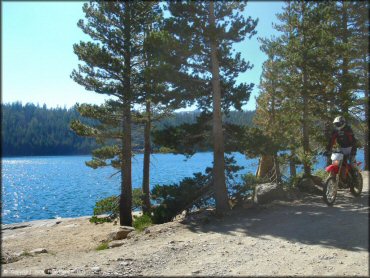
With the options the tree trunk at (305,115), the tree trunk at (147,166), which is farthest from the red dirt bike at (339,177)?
the tree trunk at (147,166)

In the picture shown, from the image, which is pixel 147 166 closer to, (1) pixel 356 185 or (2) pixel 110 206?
(2) pixel 110 206

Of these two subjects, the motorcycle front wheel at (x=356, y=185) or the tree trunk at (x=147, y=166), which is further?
the tree trunk at (x=147, y=166)

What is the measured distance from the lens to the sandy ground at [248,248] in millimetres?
6383

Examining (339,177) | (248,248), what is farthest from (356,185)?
(248,248)

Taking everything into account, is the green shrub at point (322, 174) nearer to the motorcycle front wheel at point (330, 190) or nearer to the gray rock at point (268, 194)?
the gray rock at point (268, 194)

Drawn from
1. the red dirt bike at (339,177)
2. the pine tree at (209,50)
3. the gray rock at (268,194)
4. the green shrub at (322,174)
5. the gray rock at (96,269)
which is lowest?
the gray rock at (96,269)

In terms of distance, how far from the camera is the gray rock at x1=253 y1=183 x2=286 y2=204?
1337 centimetres

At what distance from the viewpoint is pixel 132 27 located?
1962cm

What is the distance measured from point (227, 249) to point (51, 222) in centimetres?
2006

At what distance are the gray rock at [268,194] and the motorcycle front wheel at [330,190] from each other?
9.99ft

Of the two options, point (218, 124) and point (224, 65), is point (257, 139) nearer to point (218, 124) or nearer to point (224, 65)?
point (218, 124)

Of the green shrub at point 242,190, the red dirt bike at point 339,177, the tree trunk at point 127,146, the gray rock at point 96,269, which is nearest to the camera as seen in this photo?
the gray rock at point 96,269

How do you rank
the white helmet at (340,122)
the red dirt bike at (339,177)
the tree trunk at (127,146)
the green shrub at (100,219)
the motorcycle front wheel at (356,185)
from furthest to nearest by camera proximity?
the green shrub at (100,219) → the tree trunk at (127,146) → the motorcycle front wheel at (356,185) → the red dirt bike at (339,177) → the white helmet at (340,122)

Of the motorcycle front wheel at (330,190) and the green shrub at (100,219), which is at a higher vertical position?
the motorcycle front wheel at (330,190)
